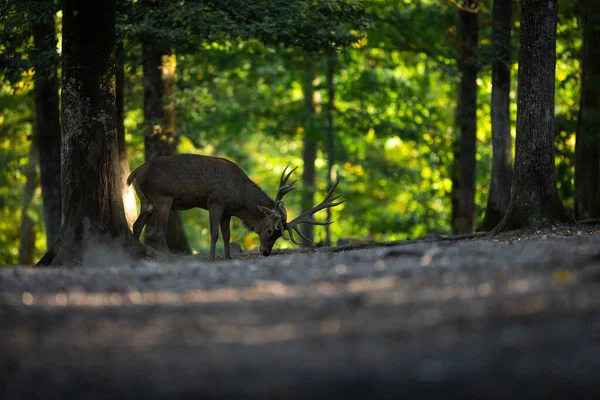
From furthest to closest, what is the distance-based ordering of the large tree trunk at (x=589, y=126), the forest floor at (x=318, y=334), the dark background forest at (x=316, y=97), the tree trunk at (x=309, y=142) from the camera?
the tree trunk at (x=309, y=142)
the large tree trunk at (x=589, y=126)
the dark background forest at (x=316, y=97)
the forest floor at (x=318, y=334)

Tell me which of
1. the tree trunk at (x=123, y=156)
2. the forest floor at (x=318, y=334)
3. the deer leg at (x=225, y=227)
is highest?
the tree trunk at (x=123, y=156)

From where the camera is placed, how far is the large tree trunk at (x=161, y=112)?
65.8 feet

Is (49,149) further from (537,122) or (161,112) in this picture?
(537,122)

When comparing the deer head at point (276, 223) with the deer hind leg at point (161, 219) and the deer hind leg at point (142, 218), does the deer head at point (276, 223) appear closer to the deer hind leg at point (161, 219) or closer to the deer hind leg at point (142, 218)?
the deer hind leg at point (161, 219)

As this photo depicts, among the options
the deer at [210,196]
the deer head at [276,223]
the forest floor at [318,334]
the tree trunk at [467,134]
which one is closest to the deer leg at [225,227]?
the deer at [210,196]

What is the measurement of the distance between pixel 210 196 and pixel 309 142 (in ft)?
59.3

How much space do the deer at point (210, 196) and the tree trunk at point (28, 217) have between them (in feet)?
40.7

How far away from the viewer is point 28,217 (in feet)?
97.9

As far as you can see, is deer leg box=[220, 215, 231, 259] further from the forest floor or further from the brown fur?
the forest floor

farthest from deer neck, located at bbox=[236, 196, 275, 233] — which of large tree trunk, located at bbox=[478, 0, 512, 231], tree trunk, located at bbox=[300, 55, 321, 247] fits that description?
tree trunk, located at bbox=[300, 55, 321, 247]

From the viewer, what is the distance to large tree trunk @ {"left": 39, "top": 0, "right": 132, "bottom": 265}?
14.0m

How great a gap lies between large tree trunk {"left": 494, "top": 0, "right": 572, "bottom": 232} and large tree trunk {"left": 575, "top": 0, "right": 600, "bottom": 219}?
4392 millimetres

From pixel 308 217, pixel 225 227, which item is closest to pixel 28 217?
pixel 225 227

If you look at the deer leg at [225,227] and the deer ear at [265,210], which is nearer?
the deer ear at [265,210]
